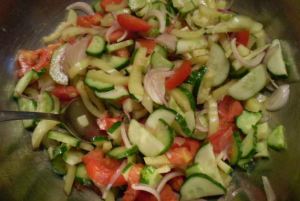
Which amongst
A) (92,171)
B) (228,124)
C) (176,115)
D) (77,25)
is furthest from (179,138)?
(77,25)

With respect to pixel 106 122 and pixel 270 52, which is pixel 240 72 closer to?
pixel 270 52

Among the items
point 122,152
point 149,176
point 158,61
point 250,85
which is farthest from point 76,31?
point 250,85

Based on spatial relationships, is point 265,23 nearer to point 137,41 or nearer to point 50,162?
point 137,41

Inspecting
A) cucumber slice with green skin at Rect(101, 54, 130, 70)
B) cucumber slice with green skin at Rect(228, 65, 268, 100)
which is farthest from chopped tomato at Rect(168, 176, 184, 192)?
cucumber slice with green skin at Rect(101, 54, 130, 70)

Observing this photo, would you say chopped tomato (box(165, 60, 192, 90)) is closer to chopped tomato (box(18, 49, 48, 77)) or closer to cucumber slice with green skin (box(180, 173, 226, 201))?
cucumber slice with green skin (box(180, 173, 226, 201))

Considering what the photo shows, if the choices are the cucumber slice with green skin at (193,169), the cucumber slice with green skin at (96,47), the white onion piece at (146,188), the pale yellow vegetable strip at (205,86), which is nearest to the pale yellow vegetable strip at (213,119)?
the pale yellow vegetable strip at (205,86)
